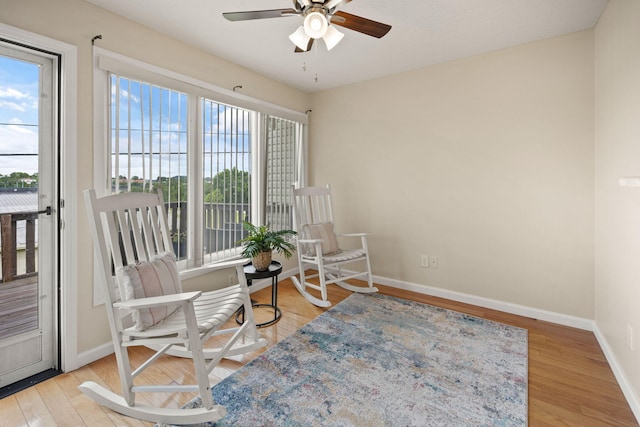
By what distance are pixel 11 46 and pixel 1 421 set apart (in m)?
2.00

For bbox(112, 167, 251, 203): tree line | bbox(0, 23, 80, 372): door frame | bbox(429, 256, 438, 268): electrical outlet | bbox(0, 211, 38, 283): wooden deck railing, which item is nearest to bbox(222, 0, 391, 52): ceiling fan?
bbox(0, 23, 80, 372): door frame

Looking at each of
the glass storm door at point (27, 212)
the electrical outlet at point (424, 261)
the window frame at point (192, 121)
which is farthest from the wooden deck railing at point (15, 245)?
→ the electrical outlet at point (424, 261)

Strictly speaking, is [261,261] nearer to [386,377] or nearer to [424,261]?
[386,377]

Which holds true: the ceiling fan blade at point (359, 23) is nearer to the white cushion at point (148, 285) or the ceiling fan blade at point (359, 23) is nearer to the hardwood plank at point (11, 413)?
the white cushion at point (148, 285)

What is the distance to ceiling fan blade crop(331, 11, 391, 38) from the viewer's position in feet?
5.49

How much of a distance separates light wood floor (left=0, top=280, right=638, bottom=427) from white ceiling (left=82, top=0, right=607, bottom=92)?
238 centimetres

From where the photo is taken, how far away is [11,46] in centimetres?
174

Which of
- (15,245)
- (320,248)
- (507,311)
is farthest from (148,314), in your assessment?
(507,311)

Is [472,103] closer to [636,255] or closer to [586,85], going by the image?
[586,85]

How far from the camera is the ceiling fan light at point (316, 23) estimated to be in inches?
62.4

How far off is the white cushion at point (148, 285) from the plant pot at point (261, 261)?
0.85 metres

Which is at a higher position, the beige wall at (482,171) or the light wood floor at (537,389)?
the beige wall at (482,171)

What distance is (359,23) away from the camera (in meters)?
1.73

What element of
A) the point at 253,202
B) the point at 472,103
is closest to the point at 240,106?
the point at 253,202
